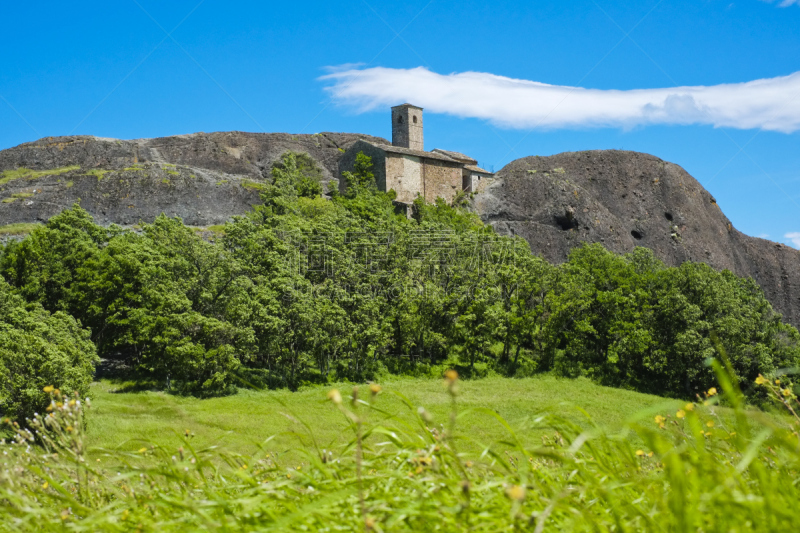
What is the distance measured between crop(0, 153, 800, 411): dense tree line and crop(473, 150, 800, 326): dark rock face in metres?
13.2

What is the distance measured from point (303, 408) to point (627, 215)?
5188cm

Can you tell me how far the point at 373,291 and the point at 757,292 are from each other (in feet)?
94.6

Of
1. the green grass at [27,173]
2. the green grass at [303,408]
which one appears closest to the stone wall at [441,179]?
the green grass at [303,408]

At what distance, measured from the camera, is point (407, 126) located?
69438 millimetres

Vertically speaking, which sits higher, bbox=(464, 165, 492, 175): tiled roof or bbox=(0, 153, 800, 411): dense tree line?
bbox=(464, 165, 492, 175): tiled roof

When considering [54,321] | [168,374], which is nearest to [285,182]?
[168,374]

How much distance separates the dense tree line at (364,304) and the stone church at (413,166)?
9.29 metres

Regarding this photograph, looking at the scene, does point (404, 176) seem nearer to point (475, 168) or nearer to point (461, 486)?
point (475, 168)

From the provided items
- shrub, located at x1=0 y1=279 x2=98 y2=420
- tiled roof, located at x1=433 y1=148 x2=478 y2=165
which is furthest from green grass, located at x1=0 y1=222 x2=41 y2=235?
tiled roof, located at x1=433 y1=148 x2=478 y2=165

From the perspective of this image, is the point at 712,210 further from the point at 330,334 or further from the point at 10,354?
the point at 10,354

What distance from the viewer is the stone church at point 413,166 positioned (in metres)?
63.2

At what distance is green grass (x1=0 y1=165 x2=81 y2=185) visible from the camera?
6460 cm

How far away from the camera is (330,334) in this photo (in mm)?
39219

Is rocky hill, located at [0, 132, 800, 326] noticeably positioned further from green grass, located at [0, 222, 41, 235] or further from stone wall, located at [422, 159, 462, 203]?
stone wall, located at [422, 159, 462, 203]
